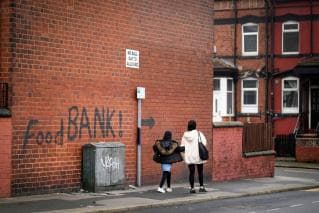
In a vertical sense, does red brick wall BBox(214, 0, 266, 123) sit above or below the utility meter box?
above

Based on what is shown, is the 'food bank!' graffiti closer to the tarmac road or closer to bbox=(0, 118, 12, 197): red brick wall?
bbox=(0, 118, 12, 197): red brick wall

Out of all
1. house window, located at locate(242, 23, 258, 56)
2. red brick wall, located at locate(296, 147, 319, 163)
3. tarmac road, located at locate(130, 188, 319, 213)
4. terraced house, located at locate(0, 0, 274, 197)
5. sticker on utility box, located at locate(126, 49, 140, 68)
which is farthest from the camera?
house window, located at locate(242, 23, 258, 56)

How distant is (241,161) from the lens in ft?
67.5

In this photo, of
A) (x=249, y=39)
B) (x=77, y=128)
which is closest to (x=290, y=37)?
(x=249, y=39)

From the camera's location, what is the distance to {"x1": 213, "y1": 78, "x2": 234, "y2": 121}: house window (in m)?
35.5

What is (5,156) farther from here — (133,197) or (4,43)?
(133,197)

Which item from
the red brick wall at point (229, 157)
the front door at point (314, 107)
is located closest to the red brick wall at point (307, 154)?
the front door at point (314, 107)

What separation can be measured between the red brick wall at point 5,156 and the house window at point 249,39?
79.5ft

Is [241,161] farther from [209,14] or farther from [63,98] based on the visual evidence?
[63,98]

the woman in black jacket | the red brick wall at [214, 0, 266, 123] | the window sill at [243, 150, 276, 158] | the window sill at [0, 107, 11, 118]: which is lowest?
the window sill at [243, 150, 276, 158]

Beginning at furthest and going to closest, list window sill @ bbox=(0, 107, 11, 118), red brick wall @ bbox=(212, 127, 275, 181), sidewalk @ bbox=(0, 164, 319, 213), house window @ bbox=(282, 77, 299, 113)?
1. house window @ bbox=(282, 77, 299, 113)
2. red brick wall @ bbox=(212, 127, 275, 181)
3. window sill @ bbox=(0, 107, 11, 118)
4. sidewalk @ bbox=(0, 164, 319, 213)

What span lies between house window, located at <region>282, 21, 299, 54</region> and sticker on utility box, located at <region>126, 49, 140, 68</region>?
65.1 ft

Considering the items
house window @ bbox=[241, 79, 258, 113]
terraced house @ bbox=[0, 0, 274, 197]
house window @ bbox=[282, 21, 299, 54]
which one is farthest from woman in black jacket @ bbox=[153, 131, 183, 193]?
house window @ bbox=[282, 21, 299, 54]

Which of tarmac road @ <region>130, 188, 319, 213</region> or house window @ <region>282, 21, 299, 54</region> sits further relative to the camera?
house window @ <region>282, 21, 299, 54</region>
